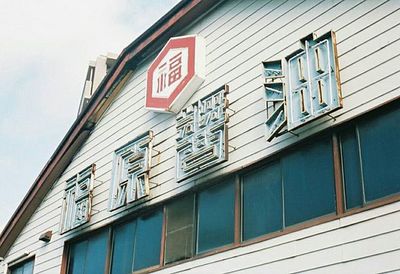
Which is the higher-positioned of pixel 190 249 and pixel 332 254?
pixel 190 249

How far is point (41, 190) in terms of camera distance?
1828 cm

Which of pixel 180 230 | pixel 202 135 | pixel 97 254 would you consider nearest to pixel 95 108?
pixel 97 254

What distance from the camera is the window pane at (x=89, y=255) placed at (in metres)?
15.0

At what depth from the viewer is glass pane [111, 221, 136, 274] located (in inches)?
554

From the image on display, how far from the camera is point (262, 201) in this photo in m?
11.4

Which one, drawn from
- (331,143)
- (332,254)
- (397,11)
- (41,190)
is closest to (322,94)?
(331,143)

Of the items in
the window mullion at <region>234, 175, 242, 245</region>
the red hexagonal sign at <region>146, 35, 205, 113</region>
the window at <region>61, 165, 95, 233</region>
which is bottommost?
the window mullion at <region>234, 175, 242, 245</region>

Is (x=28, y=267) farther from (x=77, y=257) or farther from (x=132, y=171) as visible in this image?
(x=132, y=171)

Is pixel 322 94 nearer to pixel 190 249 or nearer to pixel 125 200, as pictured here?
pixel 190 249

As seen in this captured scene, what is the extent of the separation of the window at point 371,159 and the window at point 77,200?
736cm

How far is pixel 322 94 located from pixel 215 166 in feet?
9.27

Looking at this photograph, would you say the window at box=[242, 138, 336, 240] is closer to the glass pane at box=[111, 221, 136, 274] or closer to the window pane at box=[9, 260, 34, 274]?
the glass pane at box=[111, 221, 136, 274]

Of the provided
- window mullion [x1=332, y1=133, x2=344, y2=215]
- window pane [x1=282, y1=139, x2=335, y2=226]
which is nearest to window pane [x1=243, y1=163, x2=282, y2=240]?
window pane [x1=282, y1=139, x2=335, y2=226]

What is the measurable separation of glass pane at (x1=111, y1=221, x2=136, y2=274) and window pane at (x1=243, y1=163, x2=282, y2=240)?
3530 millimetres
